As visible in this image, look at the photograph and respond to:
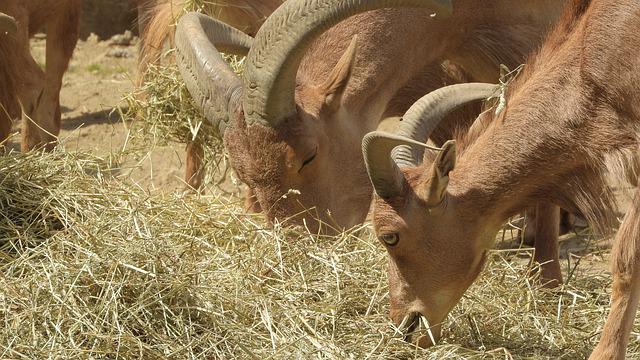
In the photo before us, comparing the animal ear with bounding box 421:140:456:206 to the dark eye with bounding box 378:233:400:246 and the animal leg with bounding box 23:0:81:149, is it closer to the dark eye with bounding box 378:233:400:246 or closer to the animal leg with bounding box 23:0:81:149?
the dark eye with bounding box 378:233:400:246

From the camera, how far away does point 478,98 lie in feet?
21.6

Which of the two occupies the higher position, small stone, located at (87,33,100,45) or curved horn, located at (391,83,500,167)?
curved horn, located at (391,83,500,167)

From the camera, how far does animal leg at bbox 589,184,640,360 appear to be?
19.2 ft

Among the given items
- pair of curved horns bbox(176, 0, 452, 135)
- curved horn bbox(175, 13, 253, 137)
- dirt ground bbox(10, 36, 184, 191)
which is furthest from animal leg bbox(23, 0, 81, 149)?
pair of curved horns bbox(176, 0, 452, 135)

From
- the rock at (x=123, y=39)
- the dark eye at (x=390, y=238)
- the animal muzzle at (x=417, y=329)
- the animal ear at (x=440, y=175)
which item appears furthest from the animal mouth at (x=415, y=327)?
the rock at (x=123, y=39)

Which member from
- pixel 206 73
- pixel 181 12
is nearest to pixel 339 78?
pixel 206 73

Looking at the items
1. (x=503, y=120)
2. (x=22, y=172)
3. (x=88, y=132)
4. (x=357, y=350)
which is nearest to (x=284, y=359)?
(x=357, y=350)

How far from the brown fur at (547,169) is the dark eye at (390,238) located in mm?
23

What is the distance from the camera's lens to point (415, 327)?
6.23m

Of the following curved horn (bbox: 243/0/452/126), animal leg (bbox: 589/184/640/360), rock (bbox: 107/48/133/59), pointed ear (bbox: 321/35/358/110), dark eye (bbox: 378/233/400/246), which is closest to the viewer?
animal leg (bbox: 589/184/640/360)

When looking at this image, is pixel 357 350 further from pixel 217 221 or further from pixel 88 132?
pixel 88 132

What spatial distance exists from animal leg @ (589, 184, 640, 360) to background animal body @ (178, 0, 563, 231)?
4.52 feet

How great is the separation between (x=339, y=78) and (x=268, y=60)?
600 millimetres

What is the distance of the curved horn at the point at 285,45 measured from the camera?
662 cm
